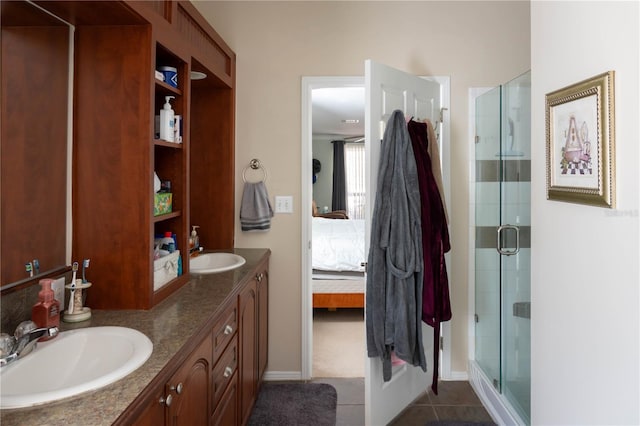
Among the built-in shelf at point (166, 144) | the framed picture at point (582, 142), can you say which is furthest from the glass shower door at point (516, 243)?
the built-in shelf at point (166, 144)

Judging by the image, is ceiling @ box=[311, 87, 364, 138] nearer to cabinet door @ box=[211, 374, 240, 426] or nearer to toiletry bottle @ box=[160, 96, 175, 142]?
toiletry bottle @ box=[160, 96, 175, 142]

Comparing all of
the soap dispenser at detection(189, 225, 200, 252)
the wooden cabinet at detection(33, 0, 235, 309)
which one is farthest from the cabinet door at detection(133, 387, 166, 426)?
the soap dispenser at detection(189, 225, 200, 252)

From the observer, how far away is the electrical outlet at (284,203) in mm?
2883

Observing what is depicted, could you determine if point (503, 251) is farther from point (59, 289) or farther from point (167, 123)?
point (59, 289)

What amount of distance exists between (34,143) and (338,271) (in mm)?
3114

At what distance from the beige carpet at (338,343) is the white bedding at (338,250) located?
1.57 feet

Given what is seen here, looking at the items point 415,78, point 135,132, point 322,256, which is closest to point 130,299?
point 135,132

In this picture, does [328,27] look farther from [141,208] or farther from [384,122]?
[141,208]

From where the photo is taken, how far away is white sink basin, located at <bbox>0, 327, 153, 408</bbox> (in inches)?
40.0

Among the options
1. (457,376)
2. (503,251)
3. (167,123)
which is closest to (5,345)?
(167,123)

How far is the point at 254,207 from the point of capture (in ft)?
9.21

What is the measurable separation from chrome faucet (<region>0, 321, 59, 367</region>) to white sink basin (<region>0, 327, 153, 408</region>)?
0.05 ft

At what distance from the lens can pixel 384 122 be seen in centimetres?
227

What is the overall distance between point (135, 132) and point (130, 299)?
2.07 feet
